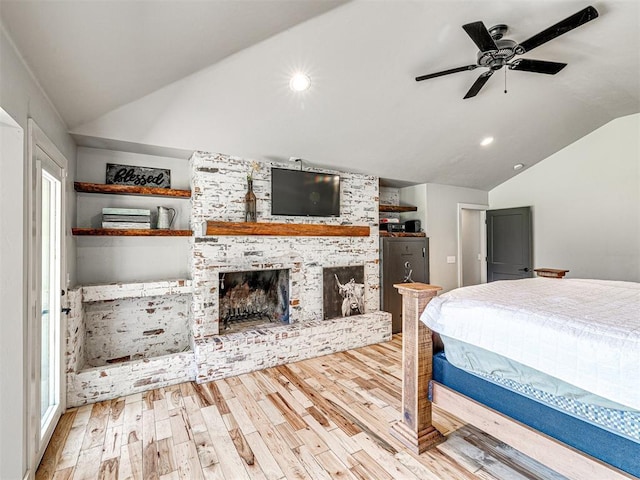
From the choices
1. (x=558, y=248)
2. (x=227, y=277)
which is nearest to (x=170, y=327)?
(x=227, y=277)

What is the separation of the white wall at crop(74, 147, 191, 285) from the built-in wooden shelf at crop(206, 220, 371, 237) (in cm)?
60

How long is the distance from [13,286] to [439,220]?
17.0 feet

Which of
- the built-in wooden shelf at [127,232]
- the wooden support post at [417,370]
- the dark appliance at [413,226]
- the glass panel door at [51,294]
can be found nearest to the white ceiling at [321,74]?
the glass panel door at [51,294]

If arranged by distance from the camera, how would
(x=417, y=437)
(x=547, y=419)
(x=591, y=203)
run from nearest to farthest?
(x=547, y=419), (x=417, y=437), (x=591, y=203)

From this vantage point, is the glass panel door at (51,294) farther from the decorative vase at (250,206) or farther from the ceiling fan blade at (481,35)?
the ceiling fan blade at (481,35)

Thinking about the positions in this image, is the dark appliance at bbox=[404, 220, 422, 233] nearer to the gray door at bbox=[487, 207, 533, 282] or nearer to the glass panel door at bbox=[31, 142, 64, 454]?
the gray door at bbox=[487, 207, 533, 282]

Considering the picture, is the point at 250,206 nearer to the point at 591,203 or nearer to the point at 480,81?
the point at 480,81

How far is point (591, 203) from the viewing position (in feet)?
15.0

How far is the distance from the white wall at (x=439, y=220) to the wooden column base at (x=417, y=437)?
3250 mm

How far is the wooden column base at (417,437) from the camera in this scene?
77.2 inches

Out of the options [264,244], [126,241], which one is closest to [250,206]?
[264,244]

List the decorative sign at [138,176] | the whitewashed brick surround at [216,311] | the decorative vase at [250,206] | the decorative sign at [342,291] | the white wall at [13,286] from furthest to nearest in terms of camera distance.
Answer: the decorative sign at [342,291]
the decorative vase at [250,206]
the decorative sign at [138,176]
the whitewashed brick surround at [216,311]
the white wall at [13,286]

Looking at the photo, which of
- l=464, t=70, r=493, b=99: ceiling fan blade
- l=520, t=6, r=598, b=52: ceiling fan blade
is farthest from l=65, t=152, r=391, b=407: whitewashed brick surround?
l=520, t=6, r=598, b=52: ceiling fan blade

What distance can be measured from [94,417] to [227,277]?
1.68m
